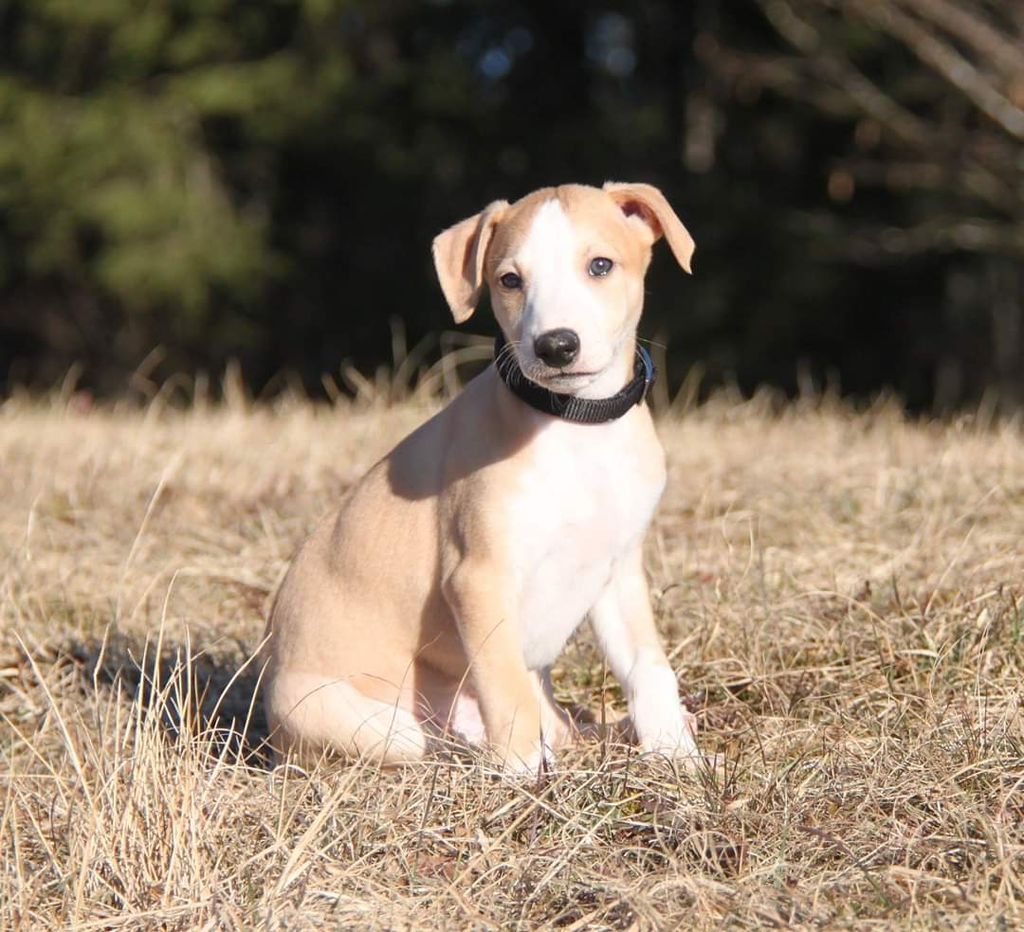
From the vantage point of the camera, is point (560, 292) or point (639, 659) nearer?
point (560, 292)

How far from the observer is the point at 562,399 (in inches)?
124

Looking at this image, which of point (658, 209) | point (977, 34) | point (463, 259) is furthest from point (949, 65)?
point (463, 259)

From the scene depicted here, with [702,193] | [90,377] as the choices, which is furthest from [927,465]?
[90,377]

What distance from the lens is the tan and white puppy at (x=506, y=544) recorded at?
10.00ft

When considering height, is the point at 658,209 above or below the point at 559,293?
above

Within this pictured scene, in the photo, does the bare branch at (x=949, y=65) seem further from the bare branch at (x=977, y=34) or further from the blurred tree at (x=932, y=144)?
the bare branch at (x=977, y=34)

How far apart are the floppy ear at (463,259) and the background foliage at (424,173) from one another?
40.2 feet

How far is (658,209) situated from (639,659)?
3.38 feet

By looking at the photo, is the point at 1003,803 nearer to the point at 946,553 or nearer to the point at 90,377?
the point at 946,553

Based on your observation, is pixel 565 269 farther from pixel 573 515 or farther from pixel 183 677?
pixel 183 677

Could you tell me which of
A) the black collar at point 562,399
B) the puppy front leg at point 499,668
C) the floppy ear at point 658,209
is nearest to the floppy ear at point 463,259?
the black collar at point 562,399

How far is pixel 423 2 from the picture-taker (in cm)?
1794

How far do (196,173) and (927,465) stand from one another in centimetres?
1313

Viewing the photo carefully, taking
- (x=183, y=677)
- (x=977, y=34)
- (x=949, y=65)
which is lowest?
(x=183, y=677)
